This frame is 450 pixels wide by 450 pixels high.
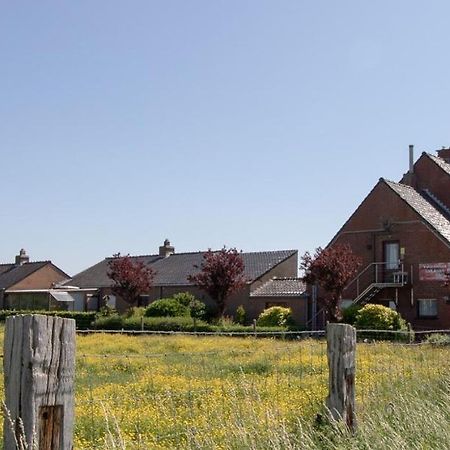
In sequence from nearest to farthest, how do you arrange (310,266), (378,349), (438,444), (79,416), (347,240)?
(438,444) < (79,416) < (378,349) < (310,266) < (347,240)

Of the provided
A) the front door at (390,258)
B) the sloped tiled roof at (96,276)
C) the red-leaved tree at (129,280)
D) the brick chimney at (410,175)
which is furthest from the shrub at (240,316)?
the sloped tiled roof at (96,276)

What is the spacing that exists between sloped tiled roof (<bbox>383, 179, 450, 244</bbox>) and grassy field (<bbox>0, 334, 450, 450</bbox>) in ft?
71.7

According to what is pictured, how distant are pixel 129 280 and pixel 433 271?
21.3m

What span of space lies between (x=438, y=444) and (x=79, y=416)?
4.71 meters

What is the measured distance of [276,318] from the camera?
36.0m

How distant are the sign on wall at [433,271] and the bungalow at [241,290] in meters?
7.40

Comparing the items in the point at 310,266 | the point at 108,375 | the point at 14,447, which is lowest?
the point at 108,375

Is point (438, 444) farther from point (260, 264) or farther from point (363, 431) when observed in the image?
point (260, 264)

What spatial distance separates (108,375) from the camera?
13305 mm

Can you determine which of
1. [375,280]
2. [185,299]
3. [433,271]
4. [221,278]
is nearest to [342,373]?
[433,271]

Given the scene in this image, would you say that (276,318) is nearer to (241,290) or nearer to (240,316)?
(240,316)

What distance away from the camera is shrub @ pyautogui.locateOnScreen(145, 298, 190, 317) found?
39.3m

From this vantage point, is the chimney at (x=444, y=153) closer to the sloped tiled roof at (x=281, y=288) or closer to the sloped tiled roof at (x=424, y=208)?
the sloped tiled roof at (x=424, y=208)

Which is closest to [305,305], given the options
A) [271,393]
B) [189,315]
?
[189,315]
